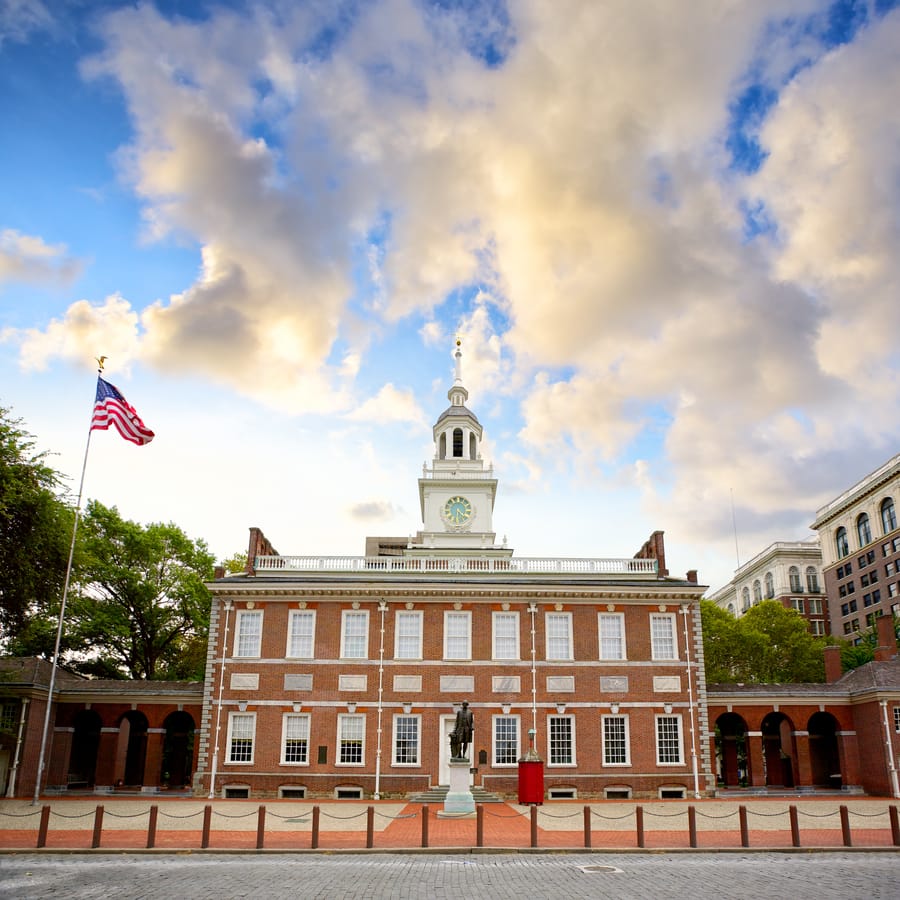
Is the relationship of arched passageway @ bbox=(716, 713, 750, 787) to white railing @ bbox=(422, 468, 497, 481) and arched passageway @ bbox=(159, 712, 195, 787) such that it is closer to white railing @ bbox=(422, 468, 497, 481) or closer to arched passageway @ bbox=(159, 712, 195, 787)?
white railing @ bbox=(422, 468, 497, 481)

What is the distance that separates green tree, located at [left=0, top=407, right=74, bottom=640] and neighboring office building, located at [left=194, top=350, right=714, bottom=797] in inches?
294

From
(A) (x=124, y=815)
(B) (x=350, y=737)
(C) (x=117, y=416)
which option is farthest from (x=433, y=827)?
(C) (x=117, y=416)

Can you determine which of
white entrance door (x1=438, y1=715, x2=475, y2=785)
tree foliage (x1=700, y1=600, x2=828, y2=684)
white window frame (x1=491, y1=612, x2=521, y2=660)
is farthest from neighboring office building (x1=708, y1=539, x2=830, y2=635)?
white entrance door (x1=438, y1=715, x2=475, y2=785)

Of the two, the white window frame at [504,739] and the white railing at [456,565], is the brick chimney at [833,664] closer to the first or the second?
the white railing at [456,565]

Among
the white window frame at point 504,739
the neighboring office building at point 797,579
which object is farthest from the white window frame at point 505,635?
the neighboring office building at point 797,579

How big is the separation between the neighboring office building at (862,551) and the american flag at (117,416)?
7203 cm

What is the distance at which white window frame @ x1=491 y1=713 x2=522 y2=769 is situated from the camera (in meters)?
35.5

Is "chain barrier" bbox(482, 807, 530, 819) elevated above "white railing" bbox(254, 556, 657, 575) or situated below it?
below

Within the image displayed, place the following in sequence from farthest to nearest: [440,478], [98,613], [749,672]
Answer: [749,672] < [440,478] < [98,613]

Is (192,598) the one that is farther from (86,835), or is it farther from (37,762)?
(86,835)

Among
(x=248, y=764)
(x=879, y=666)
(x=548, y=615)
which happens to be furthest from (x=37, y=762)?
(x=879, y=666)

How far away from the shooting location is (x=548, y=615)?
37656 millimetres

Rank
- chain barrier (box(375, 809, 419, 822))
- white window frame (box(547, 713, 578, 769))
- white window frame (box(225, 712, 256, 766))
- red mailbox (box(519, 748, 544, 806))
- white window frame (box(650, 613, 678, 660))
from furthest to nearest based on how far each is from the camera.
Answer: white window frame (box(650, 613, 678, 660)), white window frame (box(547, 713, 578, 769)), white window frame (box(225, 712, 256, 766)), red mailbox (box(519, 748, 544, 806)), chain barrier (box(375, 809, 419, 822))

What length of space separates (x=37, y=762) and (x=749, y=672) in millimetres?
45649
